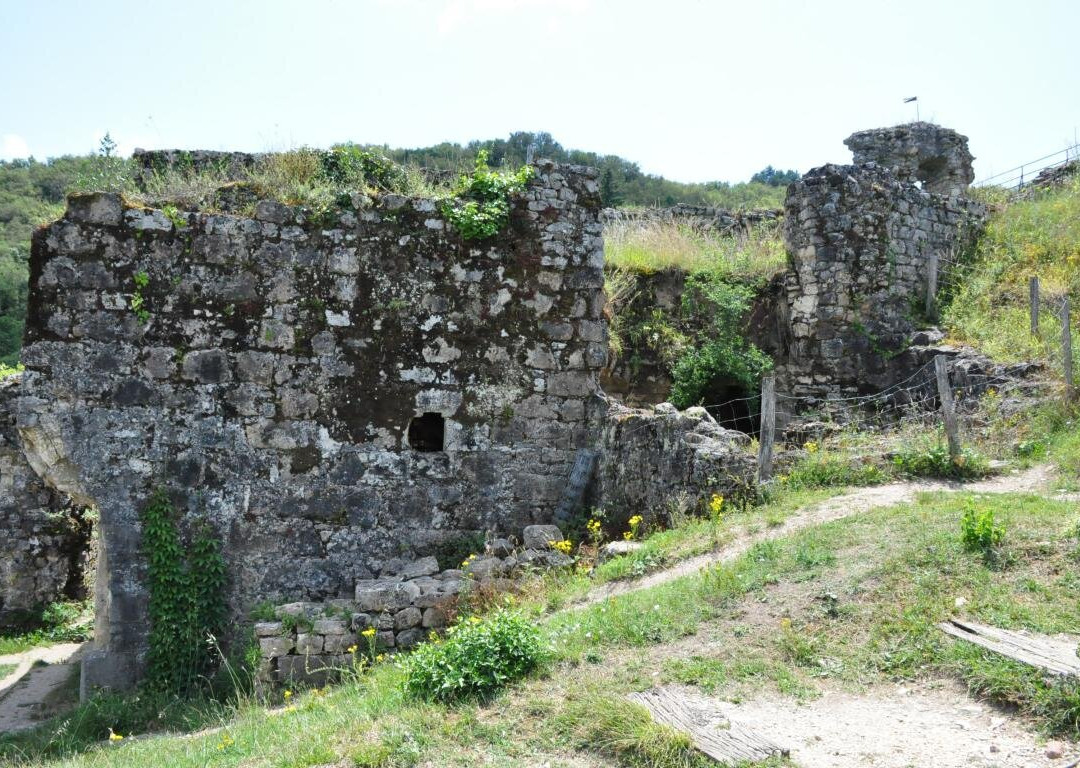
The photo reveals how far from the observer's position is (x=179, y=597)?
27.3 ft

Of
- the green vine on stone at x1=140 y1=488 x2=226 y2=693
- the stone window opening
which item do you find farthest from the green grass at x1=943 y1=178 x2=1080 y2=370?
the green vine on stone at x1=140 y1=488 x2=226 y2=693

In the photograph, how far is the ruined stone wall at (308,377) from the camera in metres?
8.29

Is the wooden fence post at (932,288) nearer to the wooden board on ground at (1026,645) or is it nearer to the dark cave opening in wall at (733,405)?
the dark cave opening in wall at (733,405)

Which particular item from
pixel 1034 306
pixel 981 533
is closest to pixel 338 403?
pixel 981 533

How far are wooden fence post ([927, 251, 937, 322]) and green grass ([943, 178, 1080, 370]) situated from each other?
207 mm

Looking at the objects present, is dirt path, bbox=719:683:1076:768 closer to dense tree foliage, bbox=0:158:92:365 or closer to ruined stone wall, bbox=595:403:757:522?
ruined stone wall, bbox=595:403:757:522

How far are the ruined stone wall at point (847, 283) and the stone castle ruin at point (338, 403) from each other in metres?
5.33

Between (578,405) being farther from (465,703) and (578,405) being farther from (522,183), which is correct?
(465,703)

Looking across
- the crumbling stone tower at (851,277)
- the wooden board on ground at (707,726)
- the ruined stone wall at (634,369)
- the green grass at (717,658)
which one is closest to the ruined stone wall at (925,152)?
the crumbling stone tower at (851,277)

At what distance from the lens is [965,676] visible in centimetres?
502

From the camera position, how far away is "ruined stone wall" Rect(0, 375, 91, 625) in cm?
1241

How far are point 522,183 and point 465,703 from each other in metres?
6.10

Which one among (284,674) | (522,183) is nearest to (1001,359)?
(522,183)

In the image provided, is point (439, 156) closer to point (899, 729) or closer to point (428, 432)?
point (428, 432)
